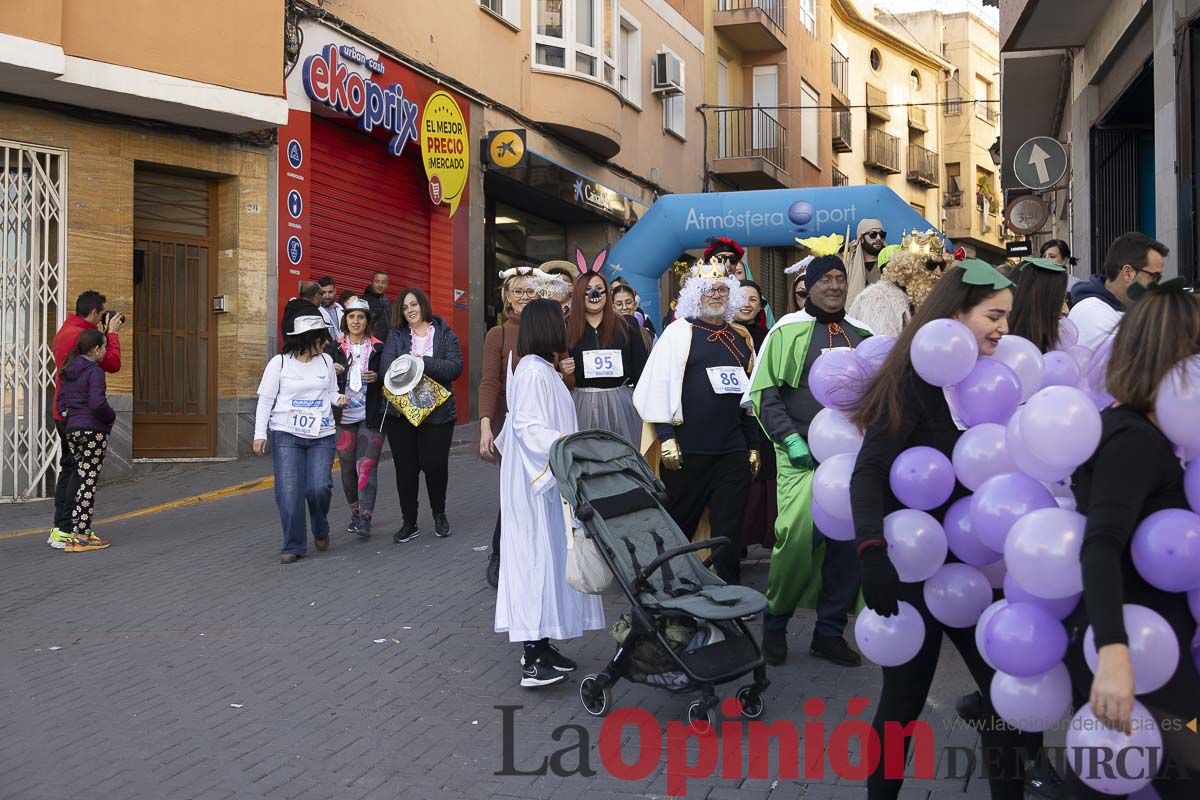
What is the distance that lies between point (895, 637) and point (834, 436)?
2.53ft

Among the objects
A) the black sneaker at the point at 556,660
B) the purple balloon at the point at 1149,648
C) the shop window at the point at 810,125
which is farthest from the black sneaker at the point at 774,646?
the shop window at the point at 810,125

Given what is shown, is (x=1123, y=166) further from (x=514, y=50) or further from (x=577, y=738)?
(x=577, y=738)

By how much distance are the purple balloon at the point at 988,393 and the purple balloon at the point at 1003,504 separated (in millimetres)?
332

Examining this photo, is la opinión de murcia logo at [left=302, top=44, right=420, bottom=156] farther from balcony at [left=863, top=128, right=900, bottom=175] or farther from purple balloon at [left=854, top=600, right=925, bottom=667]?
balcony at [left=863, top=128, right=900, bottom=175]

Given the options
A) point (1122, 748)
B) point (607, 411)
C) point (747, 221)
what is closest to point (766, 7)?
point (747, 221)

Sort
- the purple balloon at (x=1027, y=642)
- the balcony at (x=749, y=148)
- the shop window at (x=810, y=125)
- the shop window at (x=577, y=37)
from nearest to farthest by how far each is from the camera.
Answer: the purple balloon at (x=1027, y=642) < the shop window at (x=577, y=37) < the balcony at (x=749, y=148) < the shop window at (x=810, y=125)

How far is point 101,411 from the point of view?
905 cm

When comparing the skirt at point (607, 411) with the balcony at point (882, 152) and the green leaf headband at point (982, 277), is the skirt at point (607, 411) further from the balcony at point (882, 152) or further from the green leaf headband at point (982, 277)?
the balcony at point (882, 152)

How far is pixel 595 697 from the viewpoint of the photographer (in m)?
5.00

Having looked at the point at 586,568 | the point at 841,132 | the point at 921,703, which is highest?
the point at 841,132

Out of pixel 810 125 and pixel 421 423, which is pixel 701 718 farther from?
pixel 810 125

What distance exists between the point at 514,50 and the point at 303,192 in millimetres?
6102

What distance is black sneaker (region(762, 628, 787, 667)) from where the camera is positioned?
18.7 feet

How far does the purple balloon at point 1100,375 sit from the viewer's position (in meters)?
3.02
